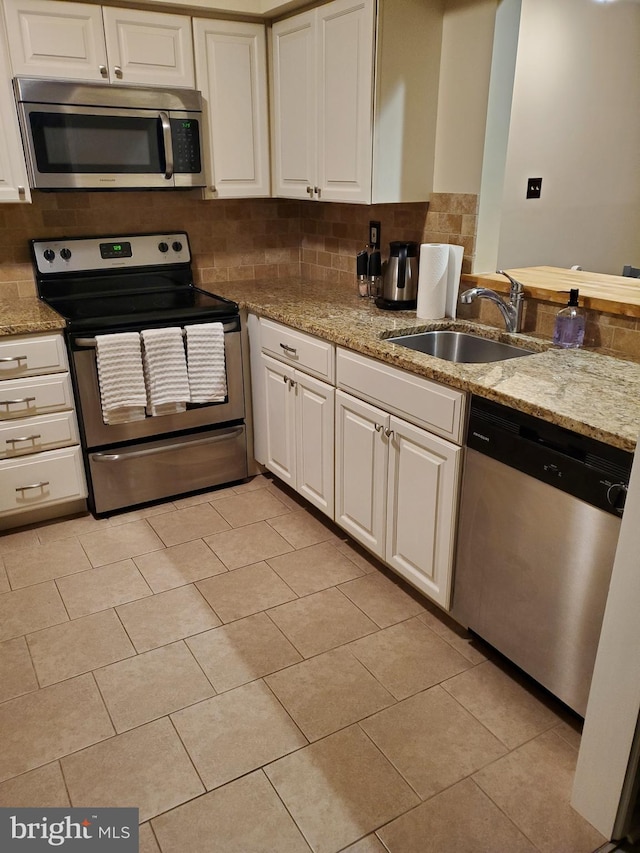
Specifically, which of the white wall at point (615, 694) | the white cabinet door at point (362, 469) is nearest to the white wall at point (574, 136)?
the white cabinet door at point (362, 469)

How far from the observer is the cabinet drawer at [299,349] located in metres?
2.57

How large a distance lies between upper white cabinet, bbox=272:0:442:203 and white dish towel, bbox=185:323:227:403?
0.78 metres

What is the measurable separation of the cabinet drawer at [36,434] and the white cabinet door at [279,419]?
2.82 ft

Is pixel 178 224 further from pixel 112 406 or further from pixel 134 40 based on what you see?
pixel 112 406

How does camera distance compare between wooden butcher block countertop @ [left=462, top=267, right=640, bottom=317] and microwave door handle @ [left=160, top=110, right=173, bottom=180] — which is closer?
wooden butcher block countertop @ [left=462, top=267, right=640, bottom=317]

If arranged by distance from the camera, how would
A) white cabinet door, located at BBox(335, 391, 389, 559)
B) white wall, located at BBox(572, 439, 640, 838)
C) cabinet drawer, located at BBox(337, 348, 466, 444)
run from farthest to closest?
white cabinet door, located at BBox(335, 391, 389, 559) < cabinet drawer, located at BBox(337, 348, 466, 444) < white wall, located at BBox(572, 439, 640, 838)

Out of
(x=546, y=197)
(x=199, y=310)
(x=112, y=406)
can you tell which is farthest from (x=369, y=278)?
(x=112, y=406)

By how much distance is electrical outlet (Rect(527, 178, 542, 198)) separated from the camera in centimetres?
325

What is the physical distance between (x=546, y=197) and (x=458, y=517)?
80.1 inches

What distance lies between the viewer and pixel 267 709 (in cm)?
193

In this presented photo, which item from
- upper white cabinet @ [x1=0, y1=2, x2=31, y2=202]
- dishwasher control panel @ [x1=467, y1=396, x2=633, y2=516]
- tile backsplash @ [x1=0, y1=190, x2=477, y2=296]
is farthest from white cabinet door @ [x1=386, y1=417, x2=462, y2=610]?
upper white cabinet @ [x1=0, y1=2, x2=31, y2=202]

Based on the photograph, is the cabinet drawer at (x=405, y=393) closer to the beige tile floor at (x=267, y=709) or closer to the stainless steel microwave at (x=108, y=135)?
the beige tile floor at (x=267, y=709)

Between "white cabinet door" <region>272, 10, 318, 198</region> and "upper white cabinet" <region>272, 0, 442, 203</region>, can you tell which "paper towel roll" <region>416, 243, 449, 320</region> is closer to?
"upper white cabinet" <region>272, 0, 442, 203</region>

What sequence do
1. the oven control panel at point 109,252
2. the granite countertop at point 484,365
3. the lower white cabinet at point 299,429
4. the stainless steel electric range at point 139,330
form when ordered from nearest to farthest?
the granite countertop at point 484,365, the lower white cabinet at point 299,429, the stainless steel electric range at point 139,330, the oven control panel at point 109,252
